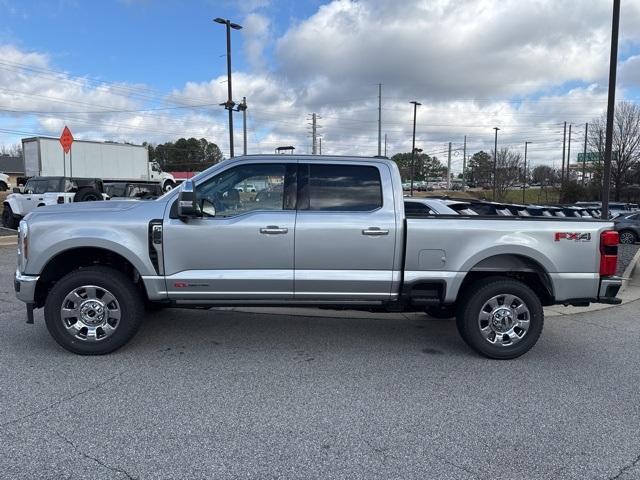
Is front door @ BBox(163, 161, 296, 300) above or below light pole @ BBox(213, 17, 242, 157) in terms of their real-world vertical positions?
below

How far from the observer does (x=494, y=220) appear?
4.87 m

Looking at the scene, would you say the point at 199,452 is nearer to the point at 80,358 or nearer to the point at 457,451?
the point at 457,451

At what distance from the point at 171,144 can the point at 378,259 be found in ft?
343

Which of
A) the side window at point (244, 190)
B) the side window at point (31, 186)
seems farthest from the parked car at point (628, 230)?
the side window at point (31, 186)

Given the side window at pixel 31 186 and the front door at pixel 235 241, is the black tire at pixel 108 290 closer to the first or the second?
the front door at pixel 235 241

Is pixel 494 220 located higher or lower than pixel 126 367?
higher

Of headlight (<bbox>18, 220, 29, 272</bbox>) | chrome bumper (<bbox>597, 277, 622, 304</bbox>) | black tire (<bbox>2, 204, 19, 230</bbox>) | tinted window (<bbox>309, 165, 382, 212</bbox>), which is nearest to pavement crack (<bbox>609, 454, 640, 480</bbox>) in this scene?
chrome bumper (<bbox>597, 277, 622, 304</bbox>)

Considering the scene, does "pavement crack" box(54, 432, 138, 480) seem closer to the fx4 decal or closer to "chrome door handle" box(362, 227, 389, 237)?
"chrome door handle" box(362, 227, 389, 237)

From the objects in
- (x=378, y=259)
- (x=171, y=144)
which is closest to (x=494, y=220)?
(x=378, y=259)

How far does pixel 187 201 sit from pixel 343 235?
4.75 ft

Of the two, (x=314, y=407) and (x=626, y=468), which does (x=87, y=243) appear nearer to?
(x=314, y=407)

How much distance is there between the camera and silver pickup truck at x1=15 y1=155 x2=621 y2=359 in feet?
15.4

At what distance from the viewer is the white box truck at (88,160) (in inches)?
1059

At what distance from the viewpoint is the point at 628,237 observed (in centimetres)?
1922
